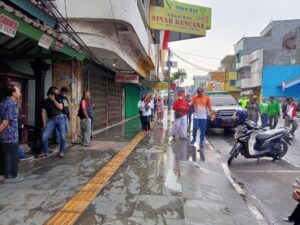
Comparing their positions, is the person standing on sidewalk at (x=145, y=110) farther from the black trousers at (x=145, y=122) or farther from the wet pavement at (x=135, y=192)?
the wet pavement at (x=135, y=192)

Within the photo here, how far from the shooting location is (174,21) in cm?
1370

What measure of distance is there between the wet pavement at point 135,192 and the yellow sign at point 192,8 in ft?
28.0

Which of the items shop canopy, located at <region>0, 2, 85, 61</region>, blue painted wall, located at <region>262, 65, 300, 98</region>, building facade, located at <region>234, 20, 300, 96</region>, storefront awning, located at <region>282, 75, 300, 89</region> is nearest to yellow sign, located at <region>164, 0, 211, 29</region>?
shop canopy, located at <region>0, 2, 85, 61</region>

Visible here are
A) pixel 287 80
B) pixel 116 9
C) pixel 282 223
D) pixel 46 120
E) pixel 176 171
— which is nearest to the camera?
pixel 282 223

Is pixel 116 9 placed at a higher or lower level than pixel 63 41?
higher

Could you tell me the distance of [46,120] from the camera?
292 inches

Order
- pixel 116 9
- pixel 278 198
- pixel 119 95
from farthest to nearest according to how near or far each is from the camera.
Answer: pixel 119 95 < pixel 116 9 < pixel 278 198

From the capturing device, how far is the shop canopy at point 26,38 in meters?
4.41

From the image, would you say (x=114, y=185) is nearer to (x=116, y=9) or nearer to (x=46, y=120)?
(x=46, y=120)

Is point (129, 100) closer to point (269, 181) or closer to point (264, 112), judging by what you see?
point (264, 112)

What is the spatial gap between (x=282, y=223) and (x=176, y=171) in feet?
8.12

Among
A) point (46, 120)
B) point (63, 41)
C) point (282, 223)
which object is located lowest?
point (282, 223)

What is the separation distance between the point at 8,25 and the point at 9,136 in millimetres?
1827

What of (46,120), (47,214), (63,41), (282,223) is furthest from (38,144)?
(282,223)
